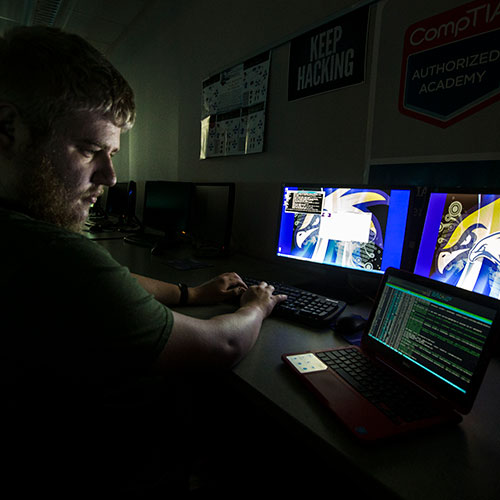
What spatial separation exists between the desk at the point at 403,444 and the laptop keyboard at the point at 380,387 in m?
0.04

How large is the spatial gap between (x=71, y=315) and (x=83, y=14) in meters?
3.92

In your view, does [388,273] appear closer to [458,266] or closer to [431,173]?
[458,266]

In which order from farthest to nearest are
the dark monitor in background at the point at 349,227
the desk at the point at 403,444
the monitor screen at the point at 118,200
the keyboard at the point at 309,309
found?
the monitor screen at the point at 118,200
the dark monitor in background at the point at 349,227
the keyboard at the point at 309,309
the desk at the point at 403,444

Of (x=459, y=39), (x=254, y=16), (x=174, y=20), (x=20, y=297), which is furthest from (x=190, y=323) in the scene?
(x=174, y=20)

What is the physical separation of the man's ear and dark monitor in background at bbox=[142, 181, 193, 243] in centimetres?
132

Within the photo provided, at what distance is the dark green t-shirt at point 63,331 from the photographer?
1.80ft

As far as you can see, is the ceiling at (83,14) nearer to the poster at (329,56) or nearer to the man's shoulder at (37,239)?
the poster at (329,56)

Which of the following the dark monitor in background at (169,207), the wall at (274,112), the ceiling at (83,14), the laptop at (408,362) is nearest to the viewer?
the laptop at (408,362)

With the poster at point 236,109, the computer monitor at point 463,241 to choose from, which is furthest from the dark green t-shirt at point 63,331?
the poster at point 236,109

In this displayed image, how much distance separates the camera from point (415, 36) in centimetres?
115

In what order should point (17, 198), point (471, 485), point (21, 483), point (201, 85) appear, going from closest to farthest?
point (471, 485) → point (21, 483) → point (17, 198) → point (201, 85)

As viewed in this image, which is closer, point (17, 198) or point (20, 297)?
point (20, 297)

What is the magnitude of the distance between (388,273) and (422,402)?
31 cm

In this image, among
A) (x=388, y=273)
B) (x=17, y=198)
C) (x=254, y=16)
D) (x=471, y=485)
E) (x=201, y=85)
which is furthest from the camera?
(x=201, y=85)
